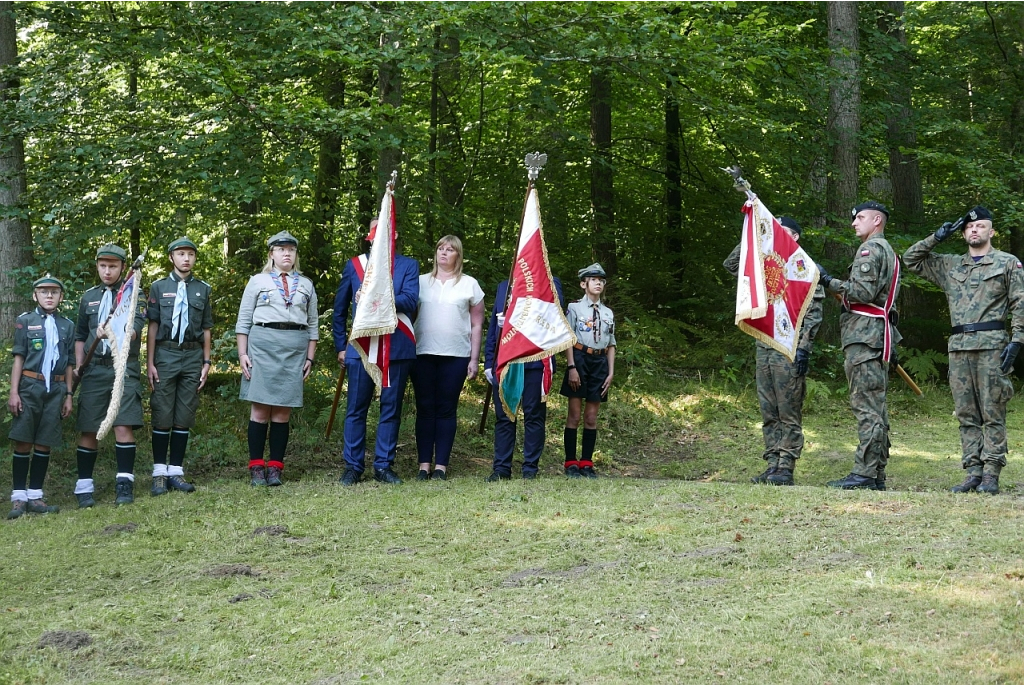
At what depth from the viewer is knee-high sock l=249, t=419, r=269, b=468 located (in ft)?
27.5

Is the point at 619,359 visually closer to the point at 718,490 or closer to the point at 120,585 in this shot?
the point at 718,490

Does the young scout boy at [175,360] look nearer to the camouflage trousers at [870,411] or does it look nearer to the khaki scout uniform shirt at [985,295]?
the camouflage trousers at [870,411]

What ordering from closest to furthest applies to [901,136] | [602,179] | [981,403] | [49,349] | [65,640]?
[65,640] < [981,403] < [49,349] < [901,136] < [602,179]

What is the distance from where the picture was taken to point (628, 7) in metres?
10.3

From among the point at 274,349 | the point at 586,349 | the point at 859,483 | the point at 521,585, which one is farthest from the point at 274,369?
the point at 859,483

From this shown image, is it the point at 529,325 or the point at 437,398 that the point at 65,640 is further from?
the point at 529,325

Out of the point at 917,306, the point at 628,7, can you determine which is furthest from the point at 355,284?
the point at 917,306

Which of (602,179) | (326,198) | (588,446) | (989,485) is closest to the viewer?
(989,485)

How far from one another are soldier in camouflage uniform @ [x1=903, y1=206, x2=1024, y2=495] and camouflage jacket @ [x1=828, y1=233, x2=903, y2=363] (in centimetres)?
36

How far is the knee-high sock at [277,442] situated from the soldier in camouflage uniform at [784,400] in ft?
13.0

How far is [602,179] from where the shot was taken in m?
14.4

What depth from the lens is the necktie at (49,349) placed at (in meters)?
7.87

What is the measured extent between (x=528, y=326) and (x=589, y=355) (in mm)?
731

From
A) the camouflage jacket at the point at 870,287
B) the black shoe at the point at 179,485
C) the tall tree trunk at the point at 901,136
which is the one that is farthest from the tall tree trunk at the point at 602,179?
the black shoe at the point at 179,485
